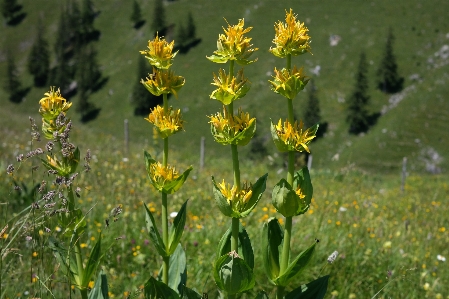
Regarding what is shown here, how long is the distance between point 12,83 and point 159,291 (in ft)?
393

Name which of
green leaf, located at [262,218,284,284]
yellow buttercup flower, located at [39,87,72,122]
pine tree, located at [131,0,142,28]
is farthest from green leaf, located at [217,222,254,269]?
pine tree, located at [131,0,142,28]

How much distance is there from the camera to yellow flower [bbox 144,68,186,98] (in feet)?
8.03

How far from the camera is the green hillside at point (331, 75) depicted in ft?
213

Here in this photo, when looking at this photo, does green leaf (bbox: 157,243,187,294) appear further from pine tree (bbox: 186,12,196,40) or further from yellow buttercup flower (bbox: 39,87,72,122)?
pine tree (bbox: 186,12,196,40)

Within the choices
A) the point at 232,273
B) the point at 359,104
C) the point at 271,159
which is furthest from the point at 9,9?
the point at 232,273

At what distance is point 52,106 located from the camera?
2.62 metres

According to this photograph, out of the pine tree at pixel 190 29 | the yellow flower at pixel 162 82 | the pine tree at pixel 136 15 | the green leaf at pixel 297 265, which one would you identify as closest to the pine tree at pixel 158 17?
the pine tree at pixel 136 15

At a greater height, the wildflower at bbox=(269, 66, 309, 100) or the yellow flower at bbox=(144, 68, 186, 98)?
the wildflower at bbox=(269, 66, 309, 100)

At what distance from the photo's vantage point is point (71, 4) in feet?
416

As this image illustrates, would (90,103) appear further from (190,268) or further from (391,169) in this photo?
(190,268)

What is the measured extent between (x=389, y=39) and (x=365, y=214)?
79.0 m

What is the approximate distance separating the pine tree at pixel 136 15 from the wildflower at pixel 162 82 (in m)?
114

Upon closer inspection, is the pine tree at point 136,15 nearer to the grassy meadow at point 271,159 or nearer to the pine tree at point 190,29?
the grassy meadow at point 271,159

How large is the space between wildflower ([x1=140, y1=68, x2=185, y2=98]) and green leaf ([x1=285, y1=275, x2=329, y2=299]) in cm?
132
